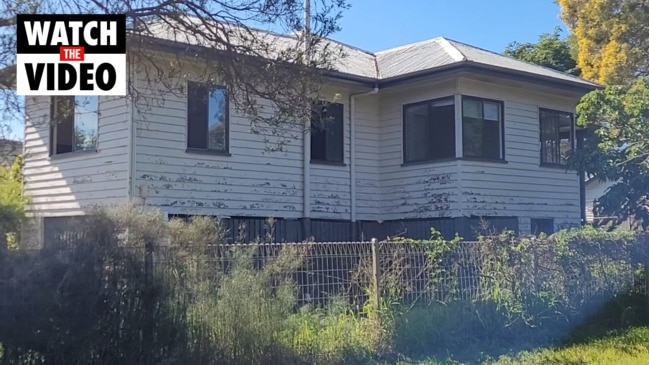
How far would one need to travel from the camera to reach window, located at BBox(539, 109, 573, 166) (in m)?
17.7

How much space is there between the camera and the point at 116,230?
7707mm

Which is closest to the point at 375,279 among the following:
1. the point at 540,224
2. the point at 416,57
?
the point at 416,57

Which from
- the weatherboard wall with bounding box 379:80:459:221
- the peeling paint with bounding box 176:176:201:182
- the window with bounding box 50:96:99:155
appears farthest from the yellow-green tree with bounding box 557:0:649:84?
the window with bounding box 50:96:99:155

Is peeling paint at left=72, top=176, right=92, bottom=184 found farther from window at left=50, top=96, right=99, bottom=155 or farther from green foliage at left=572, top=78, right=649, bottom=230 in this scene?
green foliage at left=572, top=78, right=649, bottom=230

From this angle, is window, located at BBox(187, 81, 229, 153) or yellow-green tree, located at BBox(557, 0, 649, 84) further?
yellow-green tree, located at BBox(557, 0, 649, 84)

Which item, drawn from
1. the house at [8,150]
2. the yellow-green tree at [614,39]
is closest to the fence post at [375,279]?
the house at [8,150]

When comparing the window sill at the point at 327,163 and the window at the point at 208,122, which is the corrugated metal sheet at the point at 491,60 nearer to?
the window sill at the point at 327,163

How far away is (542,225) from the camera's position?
1761cm

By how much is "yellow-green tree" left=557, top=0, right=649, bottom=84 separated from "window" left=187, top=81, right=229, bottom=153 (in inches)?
524

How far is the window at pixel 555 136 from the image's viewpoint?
58.0ft

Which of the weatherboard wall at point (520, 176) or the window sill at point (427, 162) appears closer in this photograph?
the window sill at point (427, 162)

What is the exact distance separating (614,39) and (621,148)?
29.3 feet

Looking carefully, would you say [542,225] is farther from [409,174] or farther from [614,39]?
[614,39]

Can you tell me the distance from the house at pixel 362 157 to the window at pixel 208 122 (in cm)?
2
